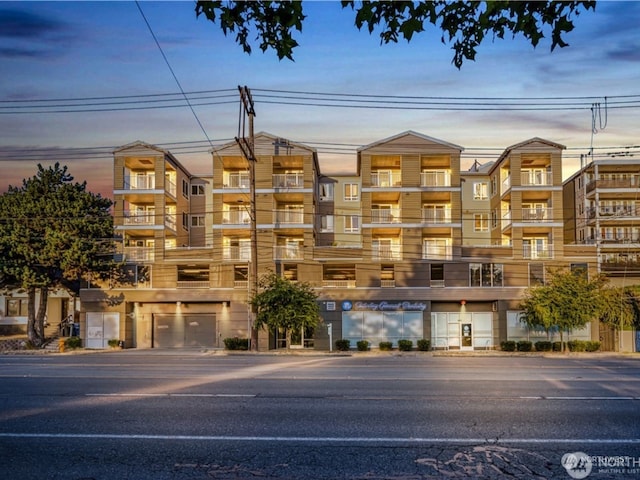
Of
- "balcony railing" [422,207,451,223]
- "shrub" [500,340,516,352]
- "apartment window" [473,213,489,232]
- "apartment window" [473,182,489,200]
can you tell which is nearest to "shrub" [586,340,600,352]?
"shrub" [500,340,516,352]

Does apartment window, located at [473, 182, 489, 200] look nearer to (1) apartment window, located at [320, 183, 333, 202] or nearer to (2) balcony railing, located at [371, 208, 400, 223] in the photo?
(2) balcony railing, located at [371, 208, 400, 223]

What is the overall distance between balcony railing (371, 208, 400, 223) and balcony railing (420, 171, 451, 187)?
2883mm

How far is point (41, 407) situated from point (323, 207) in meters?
42.5

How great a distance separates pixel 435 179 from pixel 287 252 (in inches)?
484

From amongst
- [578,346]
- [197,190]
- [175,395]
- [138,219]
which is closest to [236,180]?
[138,219]

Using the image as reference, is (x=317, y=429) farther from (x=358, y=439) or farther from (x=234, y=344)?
(x=234, y=344)

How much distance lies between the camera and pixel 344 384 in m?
16.3

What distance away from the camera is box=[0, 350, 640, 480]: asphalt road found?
25.8 ft

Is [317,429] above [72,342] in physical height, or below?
above

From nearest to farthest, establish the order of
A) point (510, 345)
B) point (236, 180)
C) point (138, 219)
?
point (510, 345)
point (138, 219)
point (236, 180)

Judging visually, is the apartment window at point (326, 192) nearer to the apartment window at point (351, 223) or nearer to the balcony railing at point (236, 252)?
the apartment window at point (351, 223)

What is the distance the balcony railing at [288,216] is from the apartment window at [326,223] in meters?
7.44

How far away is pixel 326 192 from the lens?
54.6m

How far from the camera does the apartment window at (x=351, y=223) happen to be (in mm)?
53425
